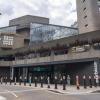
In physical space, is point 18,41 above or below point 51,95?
above

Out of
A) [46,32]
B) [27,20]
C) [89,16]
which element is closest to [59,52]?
[89,16]

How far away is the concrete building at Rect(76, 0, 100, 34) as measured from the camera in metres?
64.9

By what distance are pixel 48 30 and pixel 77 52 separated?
3805 centimetres

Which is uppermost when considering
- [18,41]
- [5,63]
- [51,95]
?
[18,41]

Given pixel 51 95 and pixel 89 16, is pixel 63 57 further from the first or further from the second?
pixel 89 16

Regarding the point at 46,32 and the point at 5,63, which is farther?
the point at 46,32

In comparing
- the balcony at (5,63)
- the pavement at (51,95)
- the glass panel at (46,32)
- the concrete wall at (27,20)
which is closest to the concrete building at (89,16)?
the glass panel at (46,32)

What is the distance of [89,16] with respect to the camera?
2598 inches

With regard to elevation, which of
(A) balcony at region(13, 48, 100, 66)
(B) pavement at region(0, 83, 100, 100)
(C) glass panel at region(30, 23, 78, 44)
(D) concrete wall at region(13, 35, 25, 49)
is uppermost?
(C) glass panel at region(30, 23, 78, 44)

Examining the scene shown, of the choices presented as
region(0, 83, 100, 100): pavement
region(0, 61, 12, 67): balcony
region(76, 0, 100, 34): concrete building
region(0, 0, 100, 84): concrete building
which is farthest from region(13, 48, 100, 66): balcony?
region(76, 0, 100, 34): concrete building

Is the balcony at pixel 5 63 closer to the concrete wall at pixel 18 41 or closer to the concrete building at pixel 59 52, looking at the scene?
the concrete building at pixel 59 52

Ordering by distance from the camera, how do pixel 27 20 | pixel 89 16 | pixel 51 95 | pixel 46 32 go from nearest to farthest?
pixel 51 95, pixel 89 16, pixel 46 32, pixel 27 20

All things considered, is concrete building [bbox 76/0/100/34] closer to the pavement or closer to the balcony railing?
the balcony railing

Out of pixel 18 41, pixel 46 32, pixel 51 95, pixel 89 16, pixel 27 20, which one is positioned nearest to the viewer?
pixel 51 95
